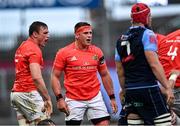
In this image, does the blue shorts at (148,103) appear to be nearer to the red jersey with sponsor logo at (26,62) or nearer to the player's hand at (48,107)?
the player's hand at (48,107)

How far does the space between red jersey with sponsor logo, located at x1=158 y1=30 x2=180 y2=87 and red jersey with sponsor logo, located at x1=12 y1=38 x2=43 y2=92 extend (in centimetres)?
200

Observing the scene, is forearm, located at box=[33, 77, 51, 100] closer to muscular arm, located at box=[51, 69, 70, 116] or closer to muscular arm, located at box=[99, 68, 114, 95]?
muscular arm, located at box=[51, 69, 70, 116]

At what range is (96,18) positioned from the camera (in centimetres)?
3512

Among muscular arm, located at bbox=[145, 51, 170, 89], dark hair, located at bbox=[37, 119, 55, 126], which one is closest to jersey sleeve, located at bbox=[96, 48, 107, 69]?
dark hair, located at bbox=[37, 119, 55, 126]

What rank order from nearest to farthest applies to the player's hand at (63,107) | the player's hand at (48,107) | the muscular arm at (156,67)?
the muscular arm at (156,67), the player's hand at (63,107), the player's hand at (48,107)

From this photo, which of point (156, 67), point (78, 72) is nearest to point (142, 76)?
point (156, 67)

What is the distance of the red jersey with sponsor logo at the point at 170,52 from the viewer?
13.2 m

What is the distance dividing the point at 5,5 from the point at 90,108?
42.0 feet

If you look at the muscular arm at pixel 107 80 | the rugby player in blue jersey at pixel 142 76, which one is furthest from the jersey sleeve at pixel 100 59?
the rugby player in blue jersey at pixel 142 76

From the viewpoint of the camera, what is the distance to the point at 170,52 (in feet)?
43.5

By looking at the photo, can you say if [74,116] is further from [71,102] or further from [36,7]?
[36,7]

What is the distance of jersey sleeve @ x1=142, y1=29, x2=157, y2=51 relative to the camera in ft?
37.2

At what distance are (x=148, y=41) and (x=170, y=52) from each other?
6.40 ft

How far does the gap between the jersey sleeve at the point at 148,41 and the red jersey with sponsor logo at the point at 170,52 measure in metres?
1.80
